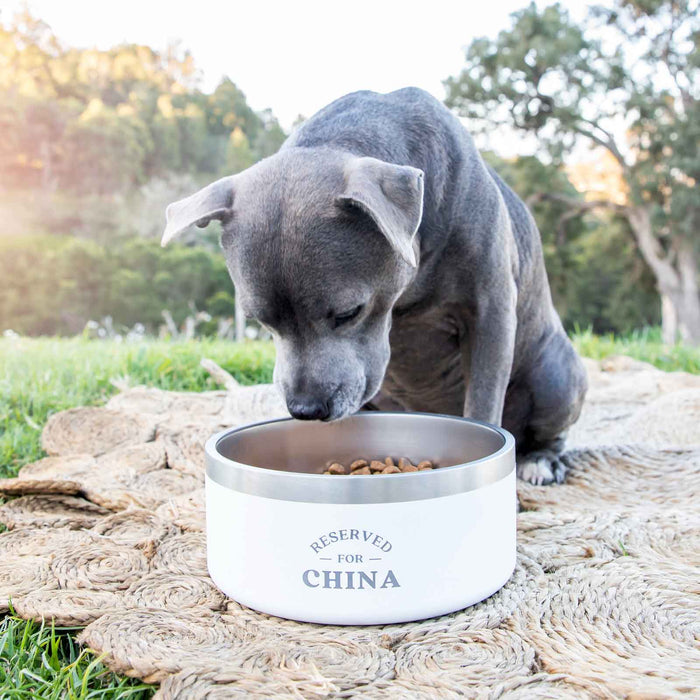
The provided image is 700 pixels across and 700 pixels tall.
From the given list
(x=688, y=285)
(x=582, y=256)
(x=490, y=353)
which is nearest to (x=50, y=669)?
(x=490, y=353)

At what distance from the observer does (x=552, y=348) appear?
2615mm

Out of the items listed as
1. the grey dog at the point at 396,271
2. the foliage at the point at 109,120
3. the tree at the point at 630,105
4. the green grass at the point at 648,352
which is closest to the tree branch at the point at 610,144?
the tree at the point at 630,105

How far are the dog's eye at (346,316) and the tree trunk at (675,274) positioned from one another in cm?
1411

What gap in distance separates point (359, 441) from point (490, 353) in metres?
0.48

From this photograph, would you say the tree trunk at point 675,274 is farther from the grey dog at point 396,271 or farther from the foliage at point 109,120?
the grey dog at point 396,271

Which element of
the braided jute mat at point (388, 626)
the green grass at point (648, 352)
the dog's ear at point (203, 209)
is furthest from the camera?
the green grass at point (648, 352)

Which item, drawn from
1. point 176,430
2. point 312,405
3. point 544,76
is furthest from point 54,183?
point 312,405

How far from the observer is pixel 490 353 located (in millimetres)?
2141

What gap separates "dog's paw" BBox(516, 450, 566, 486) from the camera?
7.98 feet

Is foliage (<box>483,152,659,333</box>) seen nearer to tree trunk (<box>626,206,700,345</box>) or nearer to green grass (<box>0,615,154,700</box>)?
tree trunk (<box>626,206,700,345</box>)

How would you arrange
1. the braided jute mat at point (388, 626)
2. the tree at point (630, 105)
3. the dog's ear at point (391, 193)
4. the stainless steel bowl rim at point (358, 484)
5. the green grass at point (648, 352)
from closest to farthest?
1. the braided jute mat at point (388, 626)
2. the stainless steel bowl rim at point (358, 484)
3. the dog's ear at point (391, 193)
4. the green grass at point (648, 352)
5. the tree at point (630, 105)

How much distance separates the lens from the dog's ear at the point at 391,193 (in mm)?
1572

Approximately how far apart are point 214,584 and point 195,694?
410mm

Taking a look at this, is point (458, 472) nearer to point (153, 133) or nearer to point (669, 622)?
point (669, 622)
